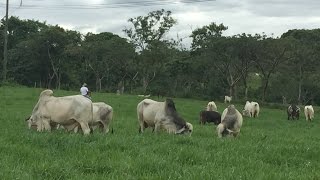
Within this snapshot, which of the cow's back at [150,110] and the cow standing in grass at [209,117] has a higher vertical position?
the cow's back at [150,110]

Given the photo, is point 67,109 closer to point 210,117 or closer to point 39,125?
point 39,125

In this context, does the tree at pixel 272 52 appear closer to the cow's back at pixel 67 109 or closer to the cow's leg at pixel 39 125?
the cow's back at pixel 67 109

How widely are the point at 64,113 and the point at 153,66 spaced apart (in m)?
50.2

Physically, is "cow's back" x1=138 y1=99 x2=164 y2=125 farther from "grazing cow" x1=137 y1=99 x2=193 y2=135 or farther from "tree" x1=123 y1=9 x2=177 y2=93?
"tree" x1=123 y1=9 x2=177 y2=93

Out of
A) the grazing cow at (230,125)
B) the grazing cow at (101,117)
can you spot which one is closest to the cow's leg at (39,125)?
the grazing cow at (101,117)

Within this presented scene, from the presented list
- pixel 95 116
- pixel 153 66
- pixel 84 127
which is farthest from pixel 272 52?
pixel 84 127

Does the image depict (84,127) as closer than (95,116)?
Yes

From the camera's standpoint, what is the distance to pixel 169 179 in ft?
24.6

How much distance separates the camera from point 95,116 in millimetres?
16500

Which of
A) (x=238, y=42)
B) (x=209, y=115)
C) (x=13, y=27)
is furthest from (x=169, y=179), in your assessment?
(x=13, y=27)

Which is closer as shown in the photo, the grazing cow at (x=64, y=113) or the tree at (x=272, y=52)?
the grazing cow at (x=64, y=113)

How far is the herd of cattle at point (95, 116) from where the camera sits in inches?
527

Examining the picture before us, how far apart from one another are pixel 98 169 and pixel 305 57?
156 feet

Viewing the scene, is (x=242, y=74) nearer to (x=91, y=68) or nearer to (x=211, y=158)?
(x=91, y=68)
